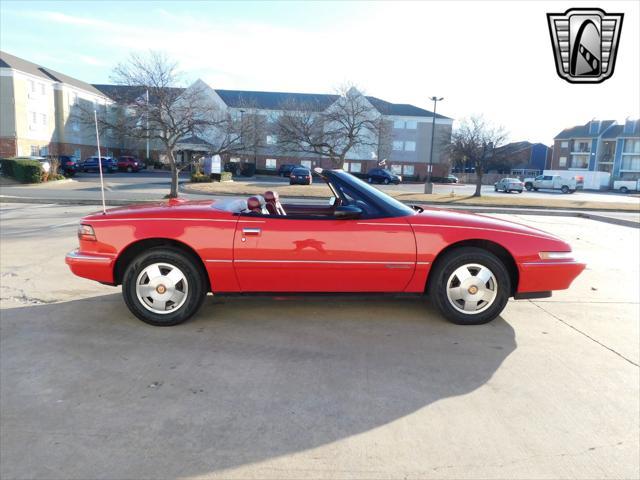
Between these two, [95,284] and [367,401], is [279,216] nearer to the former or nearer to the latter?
[367,401]

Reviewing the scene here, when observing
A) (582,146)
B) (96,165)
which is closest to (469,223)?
(96,165)

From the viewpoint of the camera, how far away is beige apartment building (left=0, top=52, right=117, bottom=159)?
41.6m

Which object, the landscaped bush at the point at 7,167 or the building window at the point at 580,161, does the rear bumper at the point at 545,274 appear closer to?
the landscaped bush at the point at 7,167

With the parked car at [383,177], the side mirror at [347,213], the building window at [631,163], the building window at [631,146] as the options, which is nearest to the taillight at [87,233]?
the side mirror at [347,213]

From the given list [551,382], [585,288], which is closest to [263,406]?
[551,382]

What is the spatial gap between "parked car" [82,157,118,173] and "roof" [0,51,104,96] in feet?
37.2

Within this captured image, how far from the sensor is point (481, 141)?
28391mm

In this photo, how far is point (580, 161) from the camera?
68.5m

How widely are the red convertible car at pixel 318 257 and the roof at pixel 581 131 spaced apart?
75259mm

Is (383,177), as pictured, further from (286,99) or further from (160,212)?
(160,212)

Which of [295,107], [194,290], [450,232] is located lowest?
[194,290]

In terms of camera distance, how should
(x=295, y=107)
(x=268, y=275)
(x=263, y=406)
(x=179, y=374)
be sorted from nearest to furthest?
(x=263, y=406) → (x=179, y=374) → (x=268, y=275) → (x=295, y=107)

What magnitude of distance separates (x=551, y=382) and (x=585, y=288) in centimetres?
321

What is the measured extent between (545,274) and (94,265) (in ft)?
13.3
